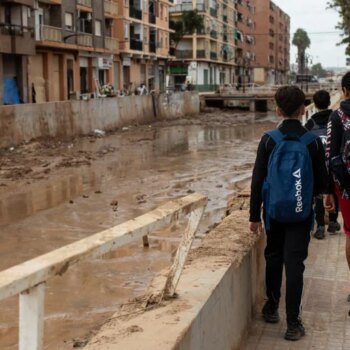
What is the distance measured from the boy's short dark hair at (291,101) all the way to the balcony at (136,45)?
4876 centimetres

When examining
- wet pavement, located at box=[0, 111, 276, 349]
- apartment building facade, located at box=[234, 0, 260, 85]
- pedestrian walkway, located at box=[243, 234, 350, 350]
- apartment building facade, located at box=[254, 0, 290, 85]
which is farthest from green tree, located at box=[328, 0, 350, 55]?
apartment building facade, located at box=[254, 0, 290, 85]

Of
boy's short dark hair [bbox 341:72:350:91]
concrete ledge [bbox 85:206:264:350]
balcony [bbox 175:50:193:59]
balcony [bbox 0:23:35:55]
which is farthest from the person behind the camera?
balcony [bbox 175:50:193:59]

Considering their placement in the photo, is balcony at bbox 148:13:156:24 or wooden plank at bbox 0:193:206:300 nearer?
wooden plank at bbox 0:193:206:300

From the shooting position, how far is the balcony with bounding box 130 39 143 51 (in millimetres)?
51681

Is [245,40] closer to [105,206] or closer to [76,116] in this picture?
[76,116]

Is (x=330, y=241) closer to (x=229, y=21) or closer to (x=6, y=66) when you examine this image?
(x=6, y=66)

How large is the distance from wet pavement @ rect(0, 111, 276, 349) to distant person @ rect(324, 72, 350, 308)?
2.98 meters

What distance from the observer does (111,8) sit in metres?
47.6

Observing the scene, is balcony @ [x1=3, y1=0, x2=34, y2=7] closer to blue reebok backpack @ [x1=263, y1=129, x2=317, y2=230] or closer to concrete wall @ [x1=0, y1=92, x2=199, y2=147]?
concrete wall @ [x1=0, y1=92, x2=199, y2=147]

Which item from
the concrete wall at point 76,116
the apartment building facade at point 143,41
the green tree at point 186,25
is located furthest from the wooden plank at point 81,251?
the green tree at point 186,25

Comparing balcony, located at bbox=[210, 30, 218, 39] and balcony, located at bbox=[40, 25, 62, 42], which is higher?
balcony, located at bbox=[210, 30, 218, 39]

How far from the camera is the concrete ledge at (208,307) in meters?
2.72

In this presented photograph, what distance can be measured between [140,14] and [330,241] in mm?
49544

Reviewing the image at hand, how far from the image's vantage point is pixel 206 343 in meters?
3.11
